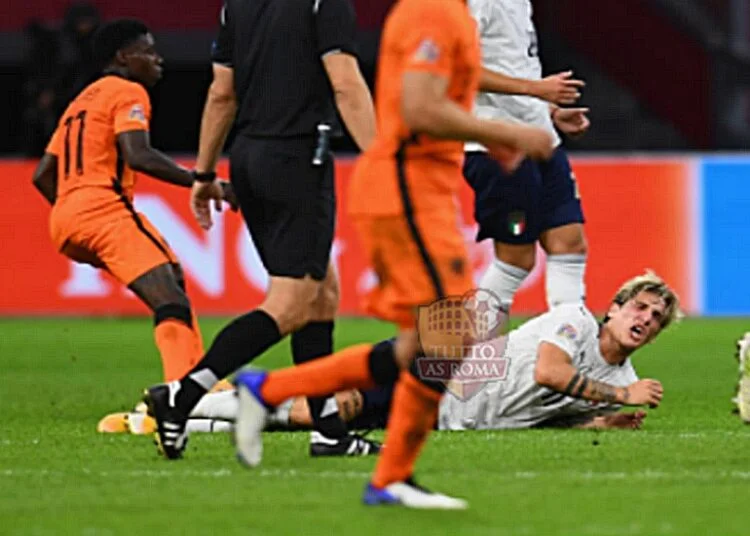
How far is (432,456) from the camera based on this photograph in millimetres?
8281

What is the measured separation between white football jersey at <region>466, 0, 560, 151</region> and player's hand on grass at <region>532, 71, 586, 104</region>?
940 millimetres

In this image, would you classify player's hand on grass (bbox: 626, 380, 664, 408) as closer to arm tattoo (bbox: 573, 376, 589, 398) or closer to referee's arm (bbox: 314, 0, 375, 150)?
arm tattoo (bbox: 573, 376, 589, 398)

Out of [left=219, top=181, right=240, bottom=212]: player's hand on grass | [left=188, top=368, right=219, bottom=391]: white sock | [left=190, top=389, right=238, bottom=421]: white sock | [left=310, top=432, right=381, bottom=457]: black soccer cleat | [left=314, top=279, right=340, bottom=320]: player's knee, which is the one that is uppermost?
[left=219, top=181, right=240, bottom=212]: player's hand on grass

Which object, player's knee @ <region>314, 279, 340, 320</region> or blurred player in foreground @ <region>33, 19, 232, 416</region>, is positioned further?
blurred player in foreground @ <region>33, 19, 232, 416</region>

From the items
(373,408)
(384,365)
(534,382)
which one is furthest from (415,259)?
(534,382)

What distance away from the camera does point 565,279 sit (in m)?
10.2

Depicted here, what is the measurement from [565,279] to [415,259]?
3687 mm

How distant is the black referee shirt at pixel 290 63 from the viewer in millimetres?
8258

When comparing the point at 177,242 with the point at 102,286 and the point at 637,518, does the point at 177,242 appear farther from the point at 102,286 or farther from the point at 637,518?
the point at 637,518

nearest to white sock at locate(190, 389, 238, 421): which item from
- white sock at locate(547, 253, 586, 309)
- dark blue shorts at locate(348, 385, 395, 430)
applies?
dark blue shorts at locate(348, 385, 395, 430)

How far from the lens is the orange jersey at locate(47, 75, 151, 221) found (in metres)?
9.95

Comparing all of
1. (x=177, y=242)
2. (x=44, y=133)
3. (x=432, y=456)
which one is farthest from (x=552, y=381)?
(x=44, y=133)

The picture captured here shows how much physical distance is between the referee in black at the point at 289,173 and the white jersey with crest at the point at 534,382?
119cm

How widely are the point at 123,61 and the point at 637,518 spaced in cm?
454
